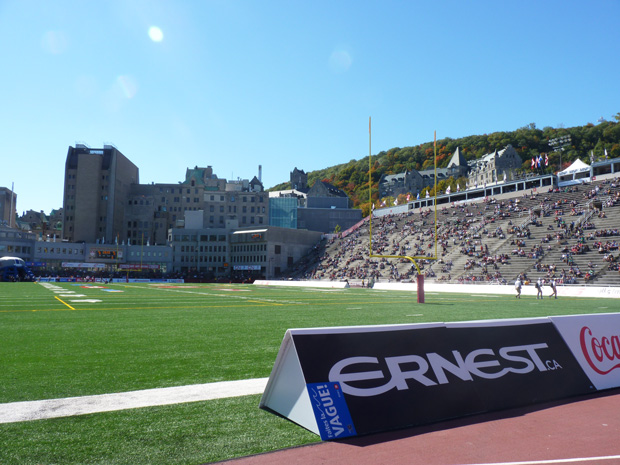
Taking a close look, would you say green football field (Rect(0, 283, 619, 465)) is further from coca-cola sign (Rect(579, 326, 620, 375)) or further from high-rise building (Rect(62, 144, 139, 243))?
high-rise building (Rect(62, 144, 139, 243))

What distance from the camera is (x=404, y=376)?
5297mm

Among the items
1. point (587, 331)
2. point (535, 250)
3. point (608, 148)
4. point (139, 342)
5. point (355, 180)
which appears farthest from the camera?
point (355, 180)

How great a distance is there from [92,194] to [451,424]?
118 meters

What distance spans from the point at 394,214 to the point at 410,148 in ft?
353

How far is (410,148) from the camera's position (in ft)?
591

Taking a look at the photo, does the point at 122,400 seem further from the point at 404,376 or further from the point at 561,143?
the point at 561,143

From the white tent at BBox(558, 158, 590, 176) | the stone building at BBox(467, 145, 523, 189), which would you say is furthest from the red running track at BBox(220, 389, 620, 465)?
the stone building at BBox(467, 145, 523, 189)

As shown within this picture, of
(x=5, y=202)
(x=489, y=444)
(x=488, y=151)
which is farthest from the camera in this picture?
(x=488, y=151)

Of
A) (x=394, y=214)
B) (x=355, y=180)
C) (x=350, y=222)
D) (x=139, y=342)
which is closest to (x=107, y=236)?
(x=350, y=222)

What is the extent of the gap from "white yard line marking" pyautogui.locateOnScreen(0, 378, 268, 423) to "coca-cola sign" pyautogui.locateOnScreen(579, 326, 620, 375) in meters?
4.85

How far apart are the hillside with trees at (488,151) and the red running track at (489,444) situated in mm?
95504

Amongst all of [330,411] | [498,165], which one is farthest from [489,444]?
[498,165]

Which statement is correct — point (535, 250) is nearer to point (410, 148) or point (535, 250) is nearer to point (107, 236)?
point (107, 236)

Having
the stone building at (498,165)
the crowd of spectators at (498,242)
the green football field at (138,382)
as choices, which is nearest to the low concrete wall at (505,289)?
the crowd of spectators at (498,242)
